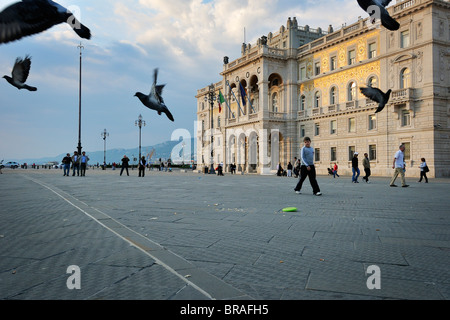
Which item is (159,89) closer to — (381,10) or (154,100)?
(154,100)

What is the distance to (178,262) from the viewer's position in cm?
348

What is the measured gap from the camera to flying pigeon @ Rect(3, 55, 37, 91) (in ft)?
13.6

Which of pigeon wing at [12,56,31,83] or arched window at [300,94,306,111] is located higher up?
arched window at [300,94,306,111]

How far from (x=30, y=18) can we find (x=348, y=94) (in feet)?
122

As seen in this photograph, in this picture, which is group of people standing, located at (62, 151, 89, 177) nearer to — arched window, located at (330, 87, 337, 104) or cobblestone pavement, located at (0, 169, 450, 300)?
cobblestone pavement, located at (0, 169, 450, 300)

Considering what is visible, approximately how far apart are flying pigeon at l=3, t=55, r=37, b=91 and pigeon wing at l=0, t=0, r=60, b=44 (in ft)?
3.60

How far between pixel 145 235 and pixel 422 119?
30.6 meters

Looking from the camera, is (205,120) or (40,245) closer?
(40,245)

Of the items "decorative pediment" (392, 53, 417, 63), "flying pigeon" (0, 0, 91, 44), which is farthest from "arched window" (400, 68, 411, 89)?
"flying pigeon" (0, 0, 91, 44)
